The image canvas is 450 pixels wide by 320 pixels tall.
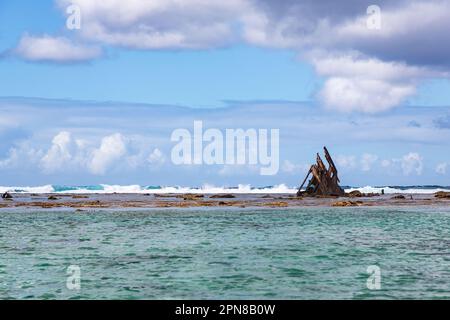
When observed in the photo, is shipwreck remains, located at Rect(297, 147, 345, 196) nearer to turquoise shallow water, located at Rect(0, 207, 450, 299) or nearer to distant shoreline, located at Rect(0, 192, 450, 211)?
distant shoreline, located at Rect(0, 192, 450, 211)

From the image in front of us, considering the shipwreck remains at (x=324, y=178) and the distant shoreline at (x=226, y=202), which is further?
the shipwreck remains at (x=324, y=178)

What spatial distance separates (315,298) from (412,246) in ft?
44.3

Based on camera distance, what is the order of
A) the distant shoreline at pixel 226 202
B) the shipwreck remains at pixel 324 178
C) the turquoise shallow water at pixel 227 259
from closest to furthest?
the turquoise shallow water at pixel 227 259, the distant shoreline at pixel 226 202, the shipwreck remains at pixel 324 178

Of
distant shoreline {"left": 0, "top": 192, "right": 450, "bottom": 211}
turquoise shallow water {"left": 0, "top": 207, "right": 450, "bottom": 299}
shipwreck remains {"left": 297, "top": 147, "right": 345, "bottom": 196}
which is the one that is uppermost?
shipwreck remains {"left": 297, "top": 147, "right": 345, "bottom": 196}

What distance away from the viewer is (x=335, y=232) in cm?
3781

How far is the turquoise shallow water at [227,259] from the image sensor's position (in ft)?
63.8

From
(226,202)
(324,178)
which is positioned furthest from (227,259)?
(324,178)

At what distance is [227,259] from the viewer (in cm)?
2608

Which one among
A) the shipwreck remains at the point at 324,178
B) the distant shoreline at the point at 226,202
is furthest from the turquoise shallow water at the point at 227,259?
the shipwreck remains at the point at 324,178

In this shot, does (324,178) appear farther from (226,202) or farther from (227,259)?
(227,259)

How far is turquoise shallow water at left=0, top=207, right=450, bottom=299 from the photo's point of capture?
19453 mm

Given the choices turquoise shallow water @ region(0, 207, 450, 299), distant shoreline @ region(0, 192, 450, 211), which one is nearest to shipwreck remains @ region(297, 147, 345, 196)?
distant shoreline @ region(0, 192, 450, 211)

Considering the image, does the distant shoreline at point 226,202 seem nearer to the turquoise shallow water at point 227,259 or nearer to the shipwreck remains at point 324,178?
the shipwreck remains at point 324,178

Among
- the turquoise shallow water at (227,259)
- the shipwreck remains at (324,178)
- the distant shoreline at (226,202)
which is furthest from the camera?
the shipwreck remains at (324,178)
